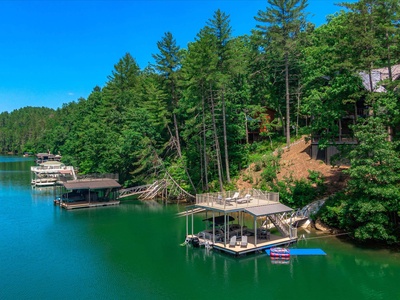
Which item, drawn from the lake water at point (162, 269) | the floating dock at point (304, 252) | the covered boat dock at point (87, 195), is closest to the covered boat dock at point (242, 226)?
the lake water at point (162, 269)

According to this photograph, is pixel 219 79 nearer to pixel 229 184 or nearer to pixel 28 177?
pixel 229 184

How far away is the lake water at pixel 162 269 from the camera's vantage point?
1912 centimetres

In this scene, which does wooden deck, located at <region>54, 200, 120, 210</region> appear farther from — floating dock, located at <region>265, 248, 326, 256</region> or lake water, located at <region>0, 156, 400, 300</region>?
floating dock, located at <region>265, 248, 326, 256</region>

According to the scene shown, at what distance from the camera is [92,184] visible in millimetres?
43188

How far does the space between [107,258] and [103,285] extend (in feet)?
15.0

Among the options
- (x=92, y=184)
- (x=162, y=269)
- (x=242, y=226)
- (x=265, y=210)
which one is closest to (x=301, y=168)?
(x=265, y=210)

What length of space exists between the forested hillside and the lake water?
3.98m

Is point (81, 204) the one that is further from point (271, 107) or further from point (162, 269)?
point (271, 107)

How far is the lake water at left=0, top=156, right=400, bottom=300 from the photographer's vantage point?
19125 mm

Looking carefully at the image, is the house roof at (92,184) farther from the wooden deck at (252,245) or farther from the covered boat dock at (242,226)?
the wooden deck at (252,245)

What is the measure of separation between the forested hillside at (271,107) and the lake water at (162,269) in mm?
3983

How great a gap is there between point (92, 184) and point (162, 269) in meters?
23.5

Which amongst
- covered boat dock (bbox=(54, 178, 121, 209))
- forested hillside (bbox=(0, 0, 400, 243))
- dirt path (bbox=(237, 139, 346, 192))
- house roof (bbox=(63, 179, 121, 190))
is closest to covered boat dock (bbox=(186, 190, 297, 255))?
forested hillside (bbox=(0, 0, 400, 243))

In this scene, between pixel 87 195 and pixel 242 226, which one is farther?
pixel 87 195
